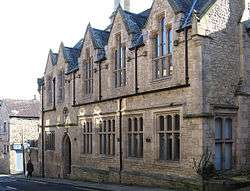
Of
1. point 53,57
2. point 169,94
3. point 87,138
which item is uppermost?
point 53,57

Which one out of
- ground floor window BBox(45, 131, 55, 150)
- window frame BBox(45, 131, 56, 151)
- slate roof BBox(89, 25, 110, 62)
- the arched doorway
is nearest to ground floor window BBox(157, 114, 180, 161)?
slate roof BBox(89, 25, 110, 62)

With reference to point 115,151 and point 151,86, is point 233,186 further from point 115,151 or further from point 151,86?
point 115,151

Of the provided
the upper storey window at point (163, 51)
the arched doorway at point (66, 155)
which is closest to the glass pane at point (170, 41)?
the upper storey window at point (163, 51)

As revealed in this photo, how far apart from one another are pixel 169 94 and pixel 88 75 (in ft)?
31.5

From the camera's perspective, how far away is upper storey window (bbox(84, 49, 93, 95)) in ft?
86.8

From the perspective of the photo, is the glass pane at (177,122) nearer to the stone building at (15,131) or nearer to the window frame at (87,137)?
the window frame at (87,137)

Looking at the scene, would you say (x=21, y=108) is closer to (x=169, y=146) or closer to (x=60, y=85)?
(x=60, y=85)

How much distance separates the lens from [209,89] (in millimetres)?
17062

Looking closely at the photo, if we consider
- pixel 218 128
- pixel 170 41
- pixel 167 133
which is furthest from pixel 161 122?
pixel 170 41

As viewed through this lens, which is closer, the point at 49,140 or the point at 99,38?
the point at 99,38

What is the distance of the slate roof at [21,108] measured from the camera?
50.1 metres

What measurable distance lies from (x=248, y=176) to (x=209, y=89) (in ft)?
13.8

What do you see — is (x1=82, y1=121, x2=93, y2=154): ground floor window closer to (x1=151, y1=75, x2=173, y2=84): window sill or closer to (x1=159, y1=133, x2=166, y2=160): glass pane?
(x1=159, y1=133, x2=166, y2=160): glass pane

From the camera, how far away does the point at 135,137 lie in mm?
21469
